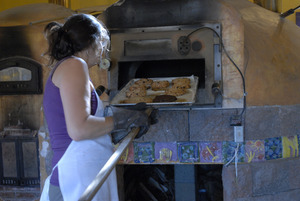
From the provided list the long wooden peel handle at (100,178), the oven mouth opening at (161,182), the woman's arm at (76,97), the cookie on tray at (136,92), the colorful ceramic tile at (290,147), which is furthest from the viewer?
the oven mouth opening at (161,182)

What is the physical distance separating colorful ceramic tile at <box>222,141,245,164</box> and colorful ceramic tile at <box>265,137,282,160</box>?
0.21m

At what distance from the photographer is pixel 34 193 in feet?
10.6

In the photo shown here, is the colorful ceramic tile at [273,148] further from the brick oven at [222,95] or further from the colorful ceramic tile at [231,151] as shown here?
the colorful ceramic tile at [231,151]

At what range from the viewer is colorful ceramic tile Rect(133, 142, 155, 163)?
2.81 metres

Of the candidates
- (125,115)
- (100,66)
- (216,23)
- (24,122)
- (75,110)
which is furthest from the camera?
(24,122)

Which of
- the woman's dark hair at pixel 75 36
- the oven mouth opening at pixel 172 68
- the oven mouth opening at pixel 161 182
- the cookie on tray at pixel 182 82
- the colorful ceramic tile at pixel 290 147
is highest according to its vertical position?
the woman's dark hair at pixel 75 36

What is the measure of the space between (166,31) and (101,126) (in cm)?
145

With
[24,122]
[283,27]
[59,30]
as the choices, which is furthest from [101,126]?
[283,27]

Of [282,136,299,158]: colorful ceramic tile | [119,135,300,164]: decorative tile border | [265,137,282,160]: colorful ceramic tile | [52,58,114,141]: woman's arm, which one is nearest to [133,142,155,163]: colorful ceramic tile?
[119,135,300,164]: decorative tile border

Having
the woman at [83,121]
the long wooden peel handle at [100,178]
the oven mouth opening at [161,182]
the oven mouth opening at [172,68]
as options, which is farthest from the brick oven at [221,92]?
the long wooden peel handle at [100,178]

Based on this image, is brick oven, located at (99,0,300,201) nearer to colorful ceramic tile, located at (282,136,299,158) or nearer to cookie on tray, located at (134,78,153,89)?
colorful ceramic tile, located at (282,136,299,158)

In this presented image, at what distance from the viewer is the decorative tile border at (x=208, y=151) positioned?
272 centimetres

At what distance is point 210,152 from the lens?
108 inches

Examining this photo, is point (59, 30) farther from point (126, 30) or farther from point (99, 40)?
point (126, 30)
